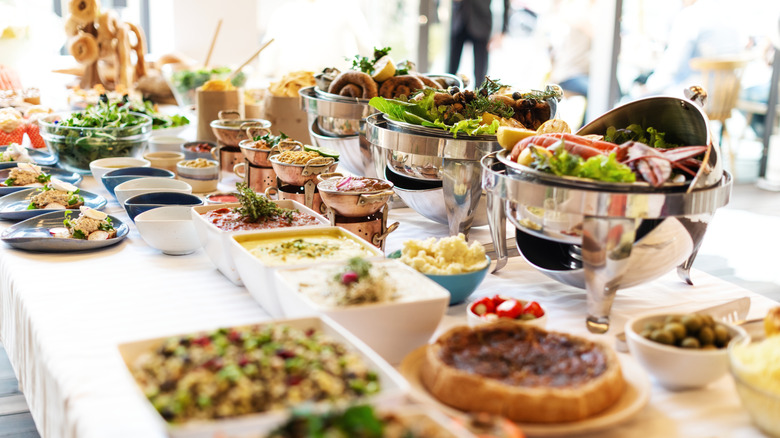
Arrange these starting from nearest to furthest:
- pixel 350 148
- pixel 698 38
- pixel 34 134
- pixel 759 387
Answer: pixel 759 387 → pixel 350 148 → pixel 34 134 → pixel 698 38

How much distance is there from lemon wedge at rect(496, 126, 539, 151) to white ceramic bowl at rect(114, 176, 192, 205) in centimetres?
92

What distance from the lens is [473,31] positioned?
740cm

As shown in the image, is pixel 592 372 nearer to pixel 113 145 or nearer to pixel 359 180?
pixel 359 180

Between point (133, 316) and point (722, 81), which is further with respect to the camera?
point (722, 81)

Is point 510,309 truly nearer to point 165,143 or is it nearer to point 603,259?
point 603,259

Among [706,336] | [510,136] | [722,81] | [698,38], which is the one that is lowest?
[706,336]

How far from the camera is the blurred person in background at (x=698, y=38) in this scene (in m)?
6.54

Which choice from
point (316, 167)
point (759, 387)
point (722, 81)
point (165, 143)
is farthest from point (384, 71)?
point (722, 81)

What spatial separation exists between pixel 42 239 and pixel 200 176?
2.29 feet

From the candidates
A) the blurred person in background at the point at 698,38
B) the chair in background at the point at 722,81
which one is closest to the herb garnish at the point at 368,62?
the chair in background at the point at 722,81

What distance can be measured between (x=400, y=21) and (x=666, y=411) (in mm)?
7088

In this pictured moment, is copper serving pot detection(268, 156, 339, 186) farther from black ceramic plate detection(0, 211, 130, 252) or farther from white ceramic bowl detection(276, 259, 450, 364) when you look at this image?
white ceramic bowl detection(276, 259, 450, 364)

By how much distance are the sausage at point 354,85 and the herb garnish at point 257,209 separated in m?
0.79

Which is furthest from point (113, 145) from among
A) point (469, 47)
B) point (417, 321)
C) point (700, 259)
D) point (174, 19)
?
point (469, 47)
